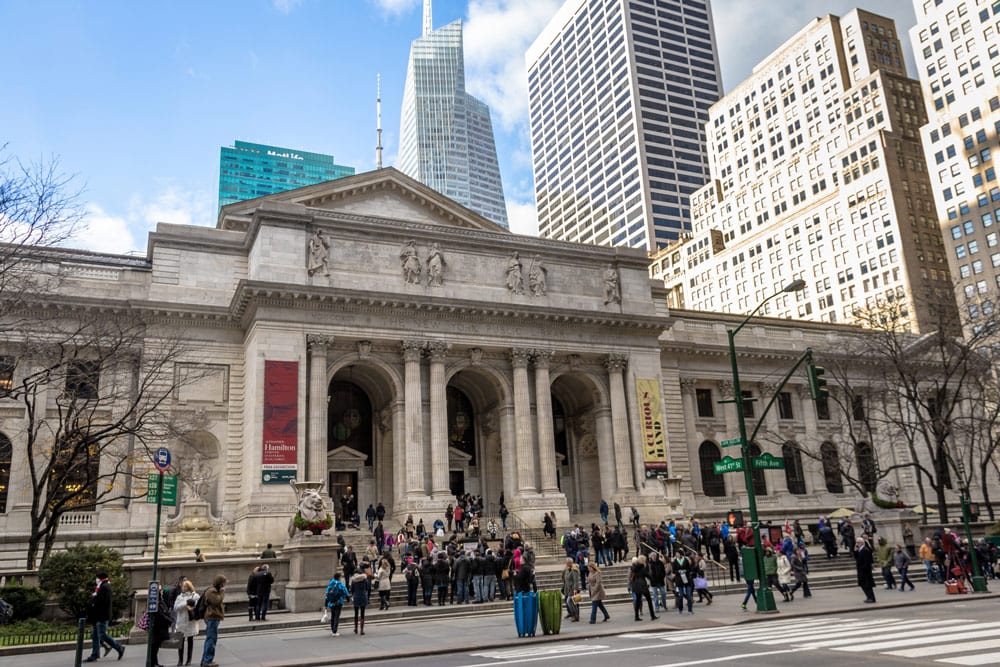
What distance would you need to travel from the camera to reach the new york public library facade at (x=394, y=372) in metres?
37.2

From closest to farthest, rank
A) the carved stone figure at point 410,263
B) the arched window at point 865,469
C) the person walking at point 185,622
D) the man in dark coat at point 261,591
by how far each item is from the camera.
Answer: the person walking at point 185,622
the man in dark coat at point 261,591
the carved stone figure at point 410,263
the arched window at point 865,469

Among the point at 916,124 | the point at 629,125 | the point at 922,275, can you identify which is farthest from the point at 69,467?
the point at 629,125

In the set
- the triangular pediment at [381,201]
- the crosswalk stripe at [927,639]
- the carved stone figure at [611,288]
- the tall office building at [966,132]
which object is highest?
the tall office building at [966,132]

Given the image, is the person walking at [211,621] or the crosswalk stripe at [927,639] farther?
the person walking at [211,621]

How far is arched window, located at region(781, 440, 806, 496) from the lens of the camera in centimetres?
5422

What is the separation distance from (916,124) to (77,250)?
93.6 metres

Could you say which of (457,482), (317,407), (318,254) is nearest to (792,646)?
(317,407)

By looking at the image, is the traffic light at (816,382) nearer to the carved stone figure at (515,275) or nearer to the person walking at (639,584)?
the person walking at (639,584)

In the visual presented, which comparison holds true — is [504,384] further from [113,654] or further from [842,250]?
[842,250]

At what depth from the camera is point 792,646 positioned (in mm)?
13250

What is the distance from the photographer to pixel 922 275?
3440 inches

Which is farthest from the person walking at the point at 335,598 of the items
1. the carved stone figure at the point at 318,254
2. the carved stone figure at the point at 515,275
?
the carved stone figure at the point at 515,275

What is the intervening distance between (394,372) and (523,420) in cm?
752

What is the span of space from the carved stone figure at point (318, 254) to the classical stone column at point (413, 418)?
5728mm
